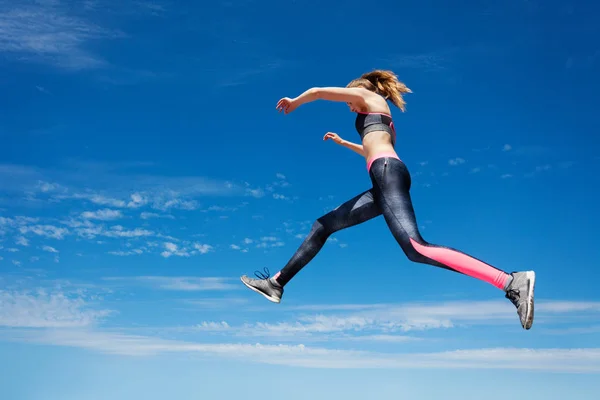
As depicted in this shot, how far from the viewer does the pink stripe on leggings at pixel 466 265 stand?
647cm

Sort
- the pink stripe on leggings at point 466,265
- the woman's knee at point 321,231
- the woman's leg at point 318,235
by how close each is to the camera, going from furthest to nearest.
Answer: the woman's knee at point 321,231
the woman's leg at point 318,235
the pink stripe on leggings at point 466,265

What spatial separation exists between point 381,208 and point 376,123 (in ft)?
3.73

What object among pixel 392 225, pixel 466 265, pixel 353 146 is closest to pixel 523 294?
pixel 466 265

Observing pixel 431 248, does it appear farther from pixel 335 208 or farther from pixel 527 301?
pixel 335 208

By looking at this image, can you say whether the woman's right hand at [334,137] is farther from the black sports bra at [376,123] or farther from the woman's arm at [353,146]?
the black sports bra at [376,123]

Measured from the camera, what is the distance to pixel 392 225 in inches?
277

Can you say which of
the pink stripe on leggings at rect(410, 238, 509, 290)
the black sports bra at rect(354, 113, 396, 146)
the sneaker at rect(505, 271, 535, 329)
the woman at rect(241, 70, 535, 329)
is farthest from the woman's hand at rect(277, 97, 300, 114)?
the sneaker at rect(505, 271, 535, 329)

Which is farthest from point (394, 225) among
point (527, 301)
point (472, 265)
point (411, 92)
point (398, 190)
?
point (411, 92)

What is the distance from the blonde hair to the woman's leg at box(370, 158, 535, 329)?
1270 mm

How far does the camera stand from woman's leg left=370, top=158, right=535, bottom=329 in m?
6.29


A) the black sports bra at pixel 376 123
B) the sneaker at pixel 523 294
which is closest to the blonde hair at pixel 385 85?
the black sports bra at pixel 376 123

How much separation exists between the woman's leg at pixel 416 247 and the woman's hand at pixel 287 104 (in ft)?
4.00

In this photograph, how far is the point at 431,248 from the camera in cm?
666

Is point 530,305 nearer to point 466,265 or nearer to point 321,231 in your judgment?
point 466,265
